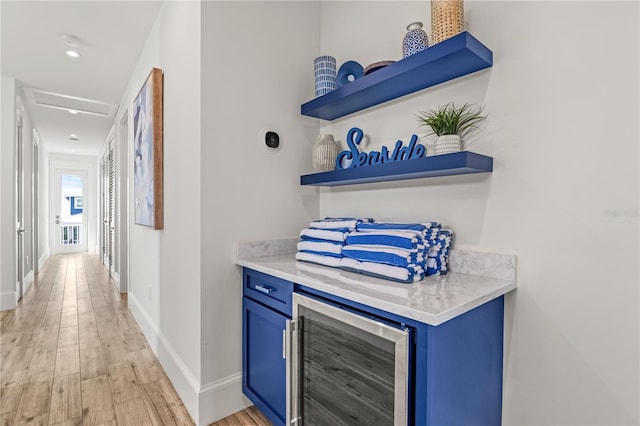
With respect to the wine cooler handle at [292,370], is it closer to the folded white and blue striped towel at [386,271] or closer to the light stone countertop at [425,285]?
the light stone countertop at [425,285]

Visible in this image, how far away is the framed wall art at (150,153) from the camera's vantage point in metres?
2.24

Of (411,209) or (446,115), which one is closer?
(446,115)

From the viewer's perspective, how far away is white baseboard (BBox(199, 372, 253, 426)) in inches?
65.8

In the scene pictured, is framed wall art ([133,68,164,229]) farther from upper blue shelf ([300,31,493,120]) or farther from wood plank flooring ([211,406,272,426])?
wood plank flooring ([211,406,272,426])

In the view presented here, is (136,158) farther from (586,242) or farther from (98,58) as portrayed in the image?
(586,242)

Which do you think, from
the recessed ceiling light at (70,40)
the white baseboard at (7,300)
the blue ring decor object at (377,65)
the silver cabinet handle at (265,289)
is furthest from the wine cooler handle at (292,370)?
the white baseboard at (7,300)

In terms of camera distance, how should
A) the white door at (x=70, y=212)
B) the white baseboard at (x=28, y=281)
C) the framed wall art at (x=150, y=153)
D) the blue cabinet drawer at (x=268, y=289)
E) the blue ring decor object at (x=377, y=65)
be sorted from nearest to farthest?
1. the blue cabinet drawer at (x=268, y=289)
2. the blue ring decor object at (x=377, y=65)
3. the framed wall art at (x=150, y=153)
4. the white baseboard at (x=28, y=281)
5. the white door at (x=70, y=212)

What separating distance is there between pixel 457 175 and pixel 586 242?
54cm

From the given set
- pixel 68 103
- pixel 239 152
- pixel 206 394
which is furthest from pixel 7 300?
pixel 239 152

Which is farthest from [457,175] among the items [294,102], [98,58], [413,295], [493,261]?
[98,58]

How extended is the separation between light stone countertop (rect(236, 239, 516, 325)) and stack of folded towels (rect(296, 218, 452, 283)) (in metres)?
0.04

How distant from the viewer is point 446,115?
1397 mm

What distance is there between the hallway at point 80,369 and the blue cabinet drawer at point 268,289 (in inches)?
30.0

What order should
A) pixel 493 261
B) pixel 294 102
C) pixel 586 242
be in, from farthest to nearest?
pixel 294 102 → pixel 493 261 → pixel 586 242
